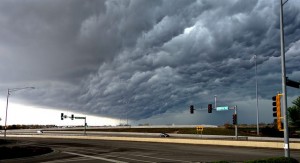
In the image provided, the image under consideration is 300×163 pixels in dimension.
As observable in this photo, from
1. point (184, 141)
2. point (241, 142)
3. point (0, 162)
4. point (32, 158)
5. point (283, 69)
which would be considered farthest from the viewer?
point (184, 141)

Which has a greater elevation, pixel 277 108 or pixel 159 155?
pixel 277 108

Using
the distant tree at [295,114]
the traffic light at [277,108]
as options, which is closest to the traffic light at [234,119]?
the distant tree at [295,114]

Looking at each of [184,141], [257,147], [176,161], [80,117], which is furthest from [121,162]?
[80,117]

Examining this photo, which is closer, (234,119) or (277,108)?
(277,108)

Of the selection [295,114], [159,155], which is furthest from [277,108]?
[295,114]

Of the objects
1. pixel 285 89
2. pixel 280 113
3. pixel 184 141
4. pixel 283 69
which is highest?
pixel 283 69

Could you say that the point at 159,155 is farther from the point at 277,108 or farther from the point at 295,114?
the point at 295,114

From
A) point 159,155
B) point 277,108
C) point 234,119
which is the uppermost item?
point 277,108

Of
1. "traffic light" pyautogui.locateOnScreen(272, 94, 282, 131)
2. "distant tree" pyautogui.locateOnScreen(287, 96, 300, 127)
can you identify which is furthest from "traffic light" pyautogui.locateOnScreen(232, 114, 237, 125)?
"traffic light" pyautogui.locateOnScreen(272, 94, 282, 131)

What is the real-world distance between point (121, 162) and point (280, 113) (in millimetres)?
13117

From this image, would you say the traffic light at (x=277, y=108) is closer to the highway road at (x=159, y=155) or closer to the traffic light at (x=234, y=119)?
the highway road at (x=159, y=155)

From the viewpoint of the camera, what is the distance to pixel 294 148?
3988 cm

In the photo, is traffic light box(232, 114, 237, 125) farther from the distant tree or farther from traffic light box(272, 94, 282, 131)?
traffic light box(272, 94, 282, 131)

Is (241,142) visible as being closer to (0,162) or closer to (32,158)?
(32,158)
